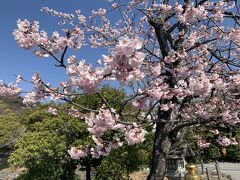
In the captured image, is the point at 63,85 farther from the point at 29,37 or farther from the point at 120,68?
the point at 120,68

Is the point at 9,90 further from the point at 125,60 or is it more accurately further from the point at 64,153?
the point at 64,153

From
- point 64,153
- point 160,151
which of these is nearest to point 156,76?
point 160,151

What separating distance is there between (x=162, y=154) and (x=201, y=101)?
1580mm

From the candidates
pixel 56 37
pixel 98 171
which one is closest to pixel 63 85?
pixel 56 37

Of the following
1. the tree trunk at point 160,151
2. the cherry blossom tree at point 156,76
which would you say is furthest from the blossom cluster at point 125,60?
the tree trunk at point 160,151

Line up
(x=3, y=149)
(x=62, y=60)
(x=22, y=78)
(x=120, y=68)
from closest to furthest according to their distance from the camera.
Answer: (x=120, y=68) < (x=62, y=60) < (x=22, y=78) < (x=3, y=149)

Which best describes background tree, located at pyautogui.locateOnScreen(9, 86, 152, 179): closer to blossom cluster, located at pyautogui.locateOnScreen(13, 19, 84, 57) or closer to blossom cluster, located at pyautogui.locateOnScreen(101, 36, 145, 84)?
blossom cluster, located at pyautogui.locateOnScreen(13, 19, 84, 57)

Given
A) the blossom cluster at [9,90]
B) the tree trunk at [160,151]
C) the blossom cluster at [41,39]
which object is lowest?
the tree trunk at [160,151]

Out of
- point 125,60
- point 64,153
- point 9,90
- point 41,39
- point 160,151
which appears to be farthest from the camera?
point 64,153

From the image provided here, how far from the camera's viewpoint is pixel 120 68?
2744mm

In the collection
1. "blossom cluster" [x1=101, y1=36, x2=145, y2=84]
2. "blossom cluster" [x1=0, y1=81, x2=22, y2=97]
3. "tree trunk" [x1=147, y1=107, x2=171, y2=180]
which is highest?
"blossom cluster" [x1=0, y1=81, x2=22, y2=97]

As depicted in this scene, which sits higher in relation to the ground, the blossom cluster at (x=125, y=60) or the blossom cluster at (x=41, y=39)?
the blossom cluster at (x=41, y=39)

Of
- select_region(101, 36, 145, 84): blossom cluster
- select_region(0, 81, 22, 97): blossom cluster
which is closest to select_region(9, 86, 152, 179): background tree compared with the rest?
select_region(0, 81, 22, 97): blossom cluster

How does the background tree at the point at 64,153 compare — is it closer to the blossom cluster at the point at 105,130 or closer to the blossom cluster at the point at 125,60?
the blossom cluster at the point at 105,130
